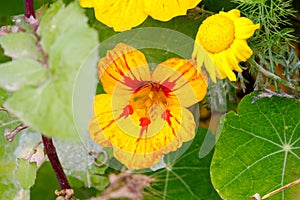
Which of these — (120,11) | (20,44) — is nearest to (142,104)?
(120,11)

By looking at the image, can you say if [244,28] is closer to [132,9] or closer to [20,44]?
[132,9]

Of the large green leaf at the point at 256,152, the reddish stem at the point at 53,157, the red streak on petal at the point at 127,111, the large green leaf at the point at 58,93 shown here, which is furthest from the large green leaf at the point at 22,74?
the large green leaf at the point at 256,152

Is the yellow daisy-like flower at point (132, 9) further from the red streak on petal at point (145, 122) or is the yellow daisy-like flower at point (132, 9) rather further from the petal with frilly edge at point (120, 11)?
the red streak on petal at point (145, 122)

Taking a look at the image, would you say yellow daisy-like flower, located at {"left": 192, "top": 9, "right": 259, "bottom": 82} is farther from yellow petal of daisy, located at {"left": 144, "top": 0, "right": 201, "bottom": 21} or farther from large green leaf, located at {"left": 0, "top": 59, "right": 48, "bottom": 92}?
large green leaf, located at {"left": 0, "top": 59, "right": 48, "bottom": 92}

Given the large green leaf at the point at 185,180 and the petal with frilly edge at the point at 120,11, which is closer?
the petal with frilly edge at the point at 120,11

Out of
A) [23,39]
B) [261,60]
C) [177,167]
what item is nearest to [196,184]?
[177,167]
